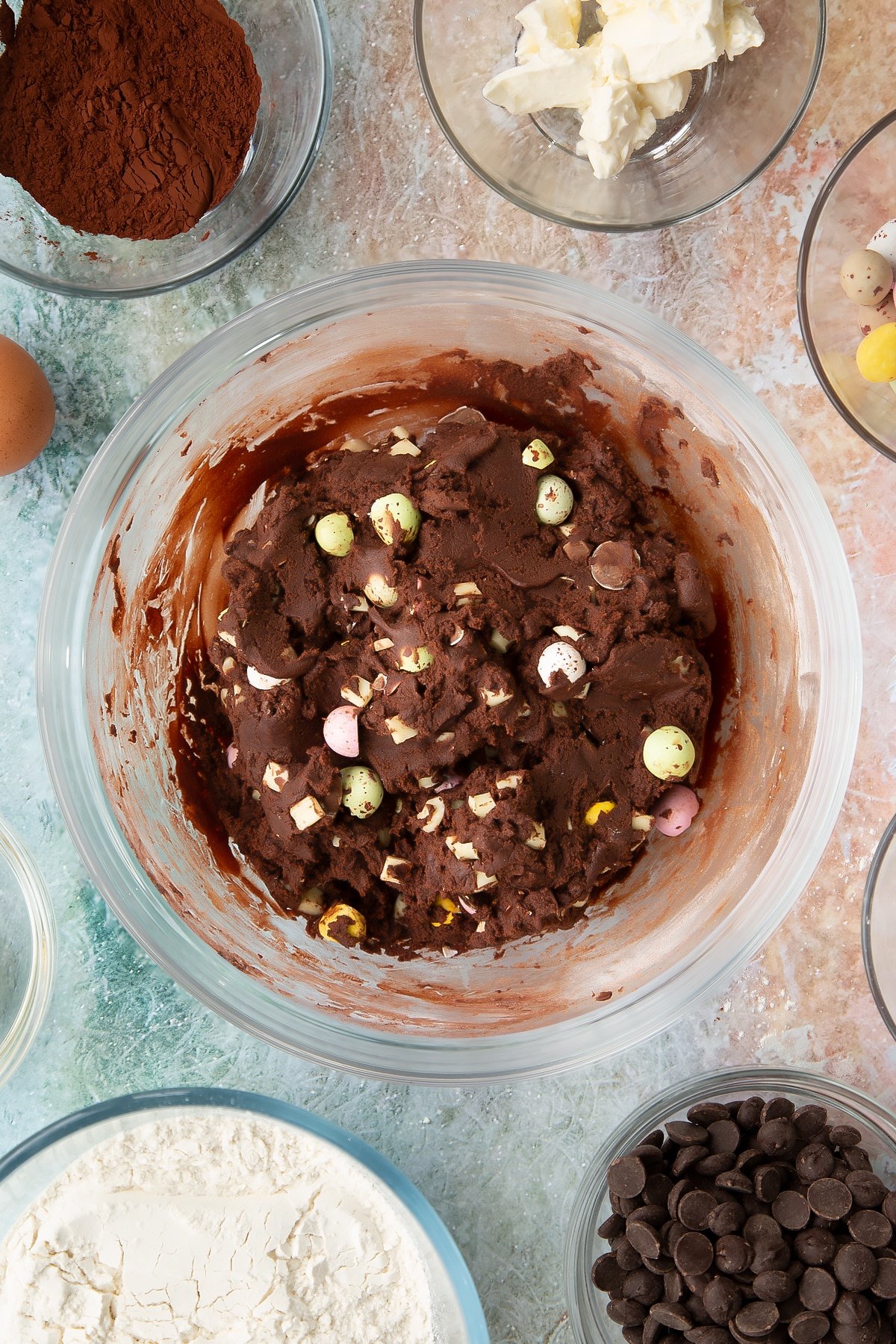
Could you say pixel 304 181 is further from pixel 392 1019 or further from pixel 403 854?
pixel 392 1019

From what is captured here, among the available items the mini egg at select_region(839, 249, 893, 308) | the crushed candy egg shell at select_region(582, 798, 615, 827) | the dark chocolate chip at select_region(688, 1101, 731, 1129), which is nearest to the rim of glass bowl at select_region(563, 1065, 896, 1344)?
the dark chocolate chip at select_region(688, 1101, 731, 1129)

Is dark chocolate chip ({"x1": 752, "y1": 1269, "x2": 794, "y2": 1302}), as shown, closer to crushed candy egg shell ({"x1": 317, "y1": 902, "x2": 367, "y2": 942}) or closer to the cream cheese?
crushed candy egg shell ({"x1": 317, "y1": 902, "x2": 367, "y2": 942})

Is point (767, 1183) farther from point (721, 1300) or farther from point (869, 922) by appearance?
point (869, 922)

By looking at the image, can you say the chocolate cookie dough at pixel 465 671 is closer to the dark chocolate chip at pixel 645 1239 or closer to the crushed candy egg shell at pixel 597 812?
the crushed candy egg shell at pixel 597 812

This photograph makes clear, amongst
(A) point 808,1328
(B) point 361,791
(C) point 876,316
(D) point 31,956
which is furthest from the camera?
(D) point 31,956

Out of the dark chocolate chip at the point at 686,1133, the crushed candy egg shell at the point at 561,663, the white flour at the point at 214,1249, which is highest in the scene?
the crushed candy egg shell at the point at 561,663

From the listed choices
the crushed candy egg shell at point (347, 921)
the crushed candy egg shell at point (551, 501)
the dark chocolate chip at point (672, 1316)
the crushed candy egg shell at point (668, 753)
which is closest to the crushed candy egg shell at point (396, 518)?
the crushed candy egg shell at point (551, 501)

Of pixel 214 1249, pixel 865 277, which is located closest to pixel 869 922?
pixel 865 277
